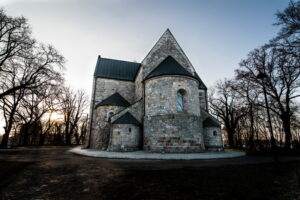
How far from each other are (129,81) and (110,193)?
66.3ft

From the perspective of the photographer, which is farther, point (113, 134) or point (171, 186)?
point (113, 134)

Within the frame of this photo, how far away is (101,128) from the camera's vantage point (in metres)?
18.2

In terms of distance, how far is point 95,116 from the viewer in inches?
773

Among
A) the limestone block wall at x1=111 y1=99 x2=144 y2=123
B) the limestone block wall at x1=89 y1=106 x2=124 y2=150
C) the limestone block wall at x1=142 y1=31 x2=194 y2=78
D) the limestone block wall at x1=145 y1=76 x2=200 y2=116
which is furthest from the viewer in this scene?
the limestone block wall at x1=142 y1=31 x2=194 y2=78

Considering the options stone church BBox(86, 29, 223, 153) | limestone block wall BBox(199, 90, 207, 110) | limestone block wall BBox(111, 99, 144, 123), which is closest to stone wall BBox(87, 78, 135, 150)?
stone church BBox(86, 29, 223, 153)

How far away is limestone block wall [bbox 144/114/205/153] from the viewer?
13.4m

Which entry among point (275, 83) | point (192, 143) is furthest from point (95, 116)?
point (275, 83)

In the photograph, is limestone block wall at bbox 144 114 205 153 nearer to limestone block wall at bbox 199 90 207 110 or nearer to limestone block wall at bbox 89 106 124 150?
limestone block wall at bbox 89 106 124 150

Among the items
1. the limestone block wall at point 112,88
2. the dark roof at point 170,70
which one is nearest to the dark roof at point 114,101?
the limestone block wall at point 112,88

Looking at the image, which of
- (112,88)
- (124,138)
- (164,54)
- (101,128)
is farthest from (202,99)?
(101,128)

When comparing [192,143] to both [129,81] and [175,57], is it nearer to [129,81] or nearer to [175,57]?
[175,57]

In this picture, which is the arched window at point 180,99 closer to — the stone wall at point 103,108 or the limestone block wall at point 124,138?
the limestone block wall at point 124,138

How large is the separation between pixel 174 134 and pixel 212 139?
5788 mm

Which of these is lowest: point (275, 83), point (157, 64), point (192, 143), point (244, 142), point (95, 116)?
point (244, 142)
